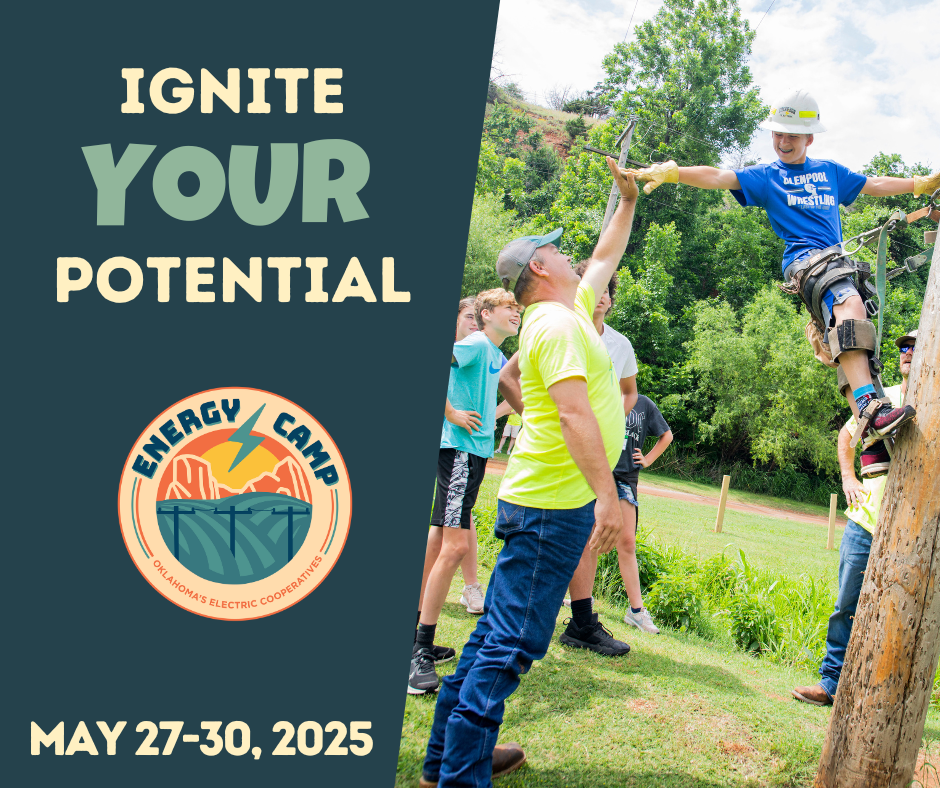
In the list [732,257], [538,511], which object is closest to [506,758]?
[538,511]

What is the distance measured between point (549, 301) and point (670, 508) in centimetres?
1552

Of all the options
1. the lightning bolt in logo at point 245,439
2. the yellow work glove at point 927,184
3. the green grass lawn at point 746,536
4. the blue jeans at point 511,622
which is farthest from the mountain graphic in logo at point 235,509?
the green grass lawn at point 746,536

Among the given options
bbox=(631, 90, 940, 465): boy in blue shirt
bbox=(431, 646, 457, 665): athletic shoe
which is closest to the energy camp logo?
Answer: bbox=(431, 646, 457, 665): athletic shoe

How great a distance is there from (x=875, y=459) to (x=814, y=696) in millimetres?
1483

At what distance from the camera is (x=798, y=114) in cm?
364

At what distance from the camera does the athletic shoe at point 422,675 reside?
3430mm

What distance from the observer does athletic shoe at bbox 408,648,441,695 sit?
3430 mm

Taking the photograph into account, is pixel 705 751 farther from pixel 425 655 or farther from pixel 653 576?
pixel 653 576

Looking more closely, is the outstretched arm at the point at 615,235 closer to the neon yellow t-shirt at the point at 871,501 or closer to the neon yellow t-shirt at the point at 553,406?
the neon yellow t-shirt at the point at 553,406

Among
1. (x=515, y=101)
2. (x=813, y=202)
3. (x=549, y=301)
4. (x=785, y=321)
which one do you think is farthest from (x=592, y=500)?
(x=515, y=101)

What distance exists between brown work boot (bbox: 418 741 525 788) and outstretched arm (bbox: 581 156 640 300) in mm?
1967

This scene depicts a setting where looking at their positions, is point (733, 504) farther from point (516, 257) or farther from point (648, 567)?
point (516, 257)

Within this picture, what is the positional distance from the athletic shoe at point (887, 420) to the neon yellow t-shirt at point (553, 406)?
3.59ft

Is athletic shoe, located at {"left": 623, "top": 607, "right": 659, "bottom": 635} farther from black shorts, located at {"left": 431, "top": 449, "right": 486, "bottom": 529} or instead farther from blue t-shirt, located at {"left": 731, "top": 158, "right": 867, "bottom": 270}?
blue t-shirt, located at {"left": 731, "top": 158, "right": 867, "bottom": 270}
